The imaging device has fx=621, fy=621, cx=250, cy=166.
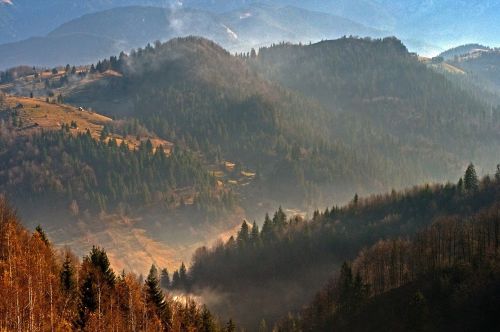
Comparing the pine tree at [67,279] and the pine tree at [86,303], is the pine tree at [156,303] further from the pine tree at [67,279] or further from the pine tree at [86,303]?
the pine tree at [67,279]

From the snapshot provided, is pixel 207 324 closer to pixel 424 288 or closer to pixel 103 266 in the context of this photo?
pixel 103 266

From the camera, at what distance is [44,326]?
78.3 meters

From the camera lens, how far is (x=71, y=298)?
8950cm

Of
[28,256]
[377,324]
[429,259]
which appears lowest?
[377,324]

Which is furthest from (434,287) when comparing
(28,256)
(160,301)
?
(28,256)

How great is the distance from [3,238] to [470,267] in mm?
102064

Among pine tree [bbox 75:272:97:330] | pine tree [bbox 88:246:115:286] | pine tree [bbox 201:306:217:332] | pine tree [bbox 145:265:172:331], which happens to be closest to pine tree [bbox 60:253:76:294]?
pine tree [bbox 88:246:115:286]

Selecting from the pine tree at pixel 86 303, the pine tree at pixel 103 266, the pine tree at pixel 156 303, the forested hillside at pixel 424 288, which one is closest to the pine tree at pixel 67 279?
the pine tree at pixel 103 266

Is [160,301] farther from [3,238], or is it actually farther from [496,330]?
[496,330]

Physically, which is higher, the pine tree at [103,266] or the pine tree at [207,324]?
the pine tree at [103,266]

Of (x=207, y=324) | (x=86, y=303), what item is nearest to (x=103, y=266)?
(x=86, y=303)

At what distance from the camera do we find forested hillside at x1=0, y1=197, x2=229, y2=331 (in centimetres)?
8019

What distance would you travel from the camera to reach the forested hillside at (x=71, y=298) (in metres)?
80.2

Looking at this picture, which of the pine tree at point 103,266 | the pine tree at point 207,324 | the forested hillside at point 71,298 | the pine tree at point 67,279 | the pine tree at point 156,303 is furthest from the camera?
the pine tree at point 207,324
